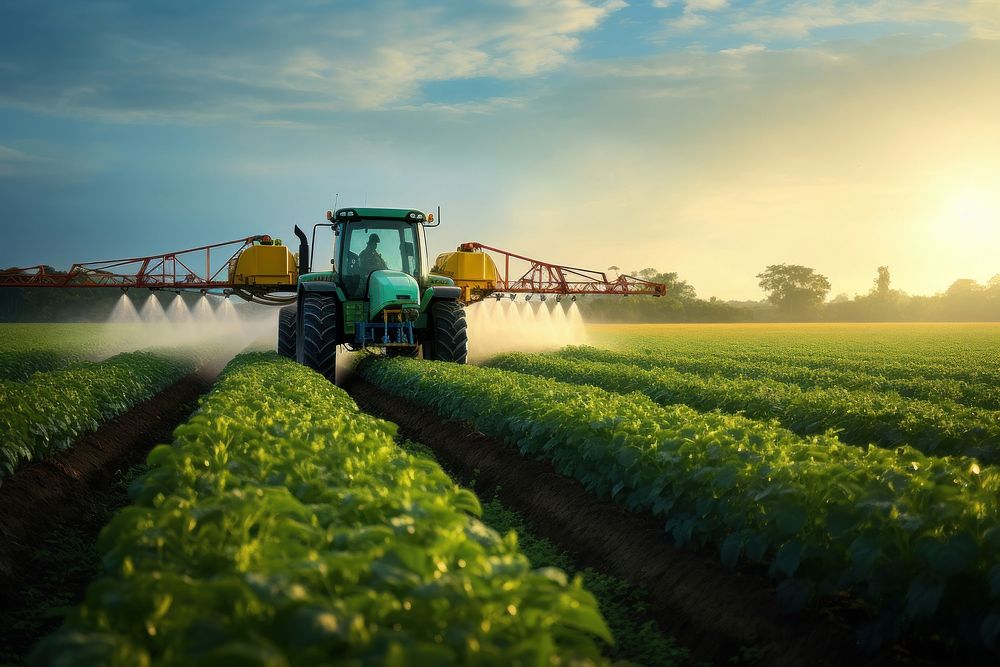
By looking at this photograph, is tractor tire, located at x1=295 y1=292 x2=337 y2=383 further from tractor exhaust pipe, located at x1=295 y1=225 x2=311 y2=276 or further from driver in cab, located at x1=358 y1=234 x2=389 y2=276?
tractor exhaust pipe, located at x1=295 y1=225 x2=311 y2=276

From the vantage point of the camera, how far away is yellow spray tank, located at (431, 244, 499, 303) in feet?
82.4

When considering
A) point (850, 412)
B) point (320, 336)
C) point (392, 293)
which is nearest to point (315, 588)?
point (850, 412)

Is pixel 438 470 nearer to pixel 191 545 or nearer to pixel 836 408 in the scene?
pixel 191 545

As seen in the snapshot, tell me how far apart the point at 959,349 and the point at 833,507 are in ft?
108

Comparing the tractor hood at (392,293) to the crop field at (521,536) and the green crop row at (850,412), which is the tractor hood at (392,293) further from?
the crop field at (521,536)

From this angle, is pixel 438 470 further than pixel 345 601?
Yes

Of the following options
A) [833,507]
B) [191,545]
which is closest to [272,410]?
[191,545]

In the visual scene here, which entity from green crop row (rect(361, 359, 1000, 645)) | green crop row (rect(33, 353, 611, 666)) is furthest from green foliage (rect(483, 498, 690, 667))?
green crop row (rect(33, 353, 611, 666))

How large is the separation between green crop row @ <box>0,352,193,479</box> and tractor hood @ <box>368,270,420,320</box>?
16.2ft

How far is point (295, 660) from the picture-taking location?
2.66m

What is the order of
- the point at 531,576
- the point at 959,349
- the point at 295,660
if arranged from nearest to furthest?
1. the point at 295,660
2. the point at 531,576
3. the point at 959,349

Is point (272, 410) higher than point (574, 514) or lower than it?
higher

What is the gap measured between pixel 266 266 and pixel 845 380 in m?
15.7

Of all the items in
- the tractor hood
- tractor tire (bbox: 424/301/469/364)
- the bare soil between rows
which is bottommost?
the bare soil between rows
